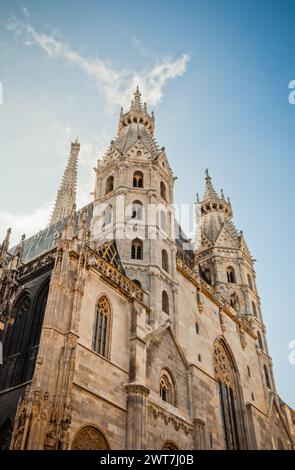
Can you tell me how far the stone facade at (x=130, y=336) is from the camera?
16766 mm

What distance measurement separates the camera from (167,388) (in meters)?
22.5

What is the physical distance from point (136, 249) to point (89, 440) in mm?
11930

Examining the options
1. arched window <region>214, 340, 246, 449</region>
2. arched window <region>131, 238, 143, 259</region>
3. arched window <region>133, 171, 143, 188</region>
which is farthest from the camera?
arched window <region>133, 171, 143, 188</region>

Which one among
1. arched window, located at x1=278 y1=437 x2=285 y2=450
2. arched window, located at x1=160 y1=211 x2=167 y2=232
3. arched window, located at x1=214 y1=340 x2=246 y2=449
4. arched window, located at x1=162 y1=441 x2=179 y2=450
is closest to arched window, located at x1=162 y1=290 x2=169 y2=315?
arched window, located at x1=160 y1=211 x2=167 y2=232

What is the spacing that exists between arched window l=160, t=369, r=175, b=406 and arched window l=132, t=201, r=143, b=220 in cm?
945

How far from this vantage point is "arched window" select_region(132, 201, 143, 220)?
27.9 m

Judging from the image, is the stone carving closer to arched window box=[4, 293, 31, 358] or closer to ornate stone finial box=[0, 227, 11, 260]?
arched window box=[4, 293, 31, 358]

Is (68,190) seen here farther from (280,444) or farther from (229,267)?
(280,444)

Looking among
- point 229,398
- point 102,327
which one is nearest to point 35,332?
point 102,327

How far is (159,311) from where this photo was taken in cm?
2392

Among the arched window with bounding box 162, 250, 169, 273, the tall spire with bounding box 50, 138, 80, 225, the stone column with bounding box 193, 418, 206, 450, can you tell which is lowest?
the stone column with bounding box 193, 418, 206, 450

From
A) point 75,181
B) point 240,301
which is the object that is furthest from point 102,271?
point 75,181

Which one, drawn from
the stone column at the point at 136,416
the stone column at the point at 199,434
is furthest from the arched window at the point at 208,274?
the stone column at the point at 136,416

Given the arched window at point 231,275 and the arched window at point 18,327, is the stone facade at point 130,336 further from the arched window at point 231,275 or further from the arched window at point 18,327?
the arched window at point 231,275
